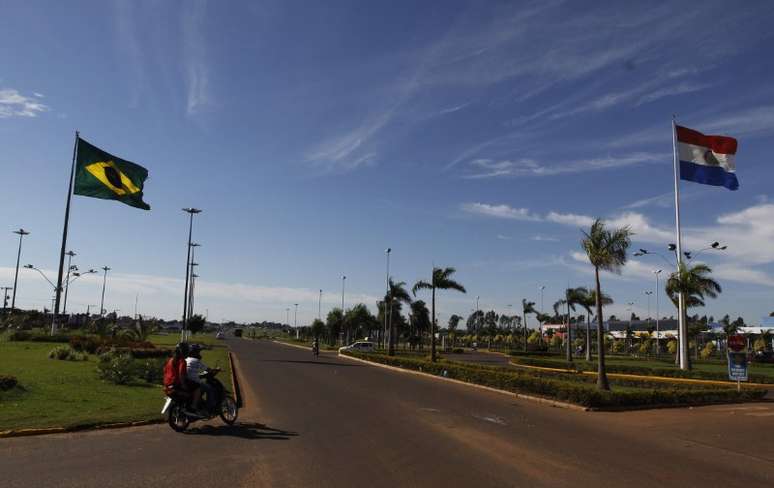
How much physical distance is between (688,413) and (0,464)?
16.4m

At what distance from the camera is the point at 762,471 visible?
909 cm

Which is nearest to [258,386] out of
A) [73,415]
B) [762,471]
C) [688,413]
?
[73,415]

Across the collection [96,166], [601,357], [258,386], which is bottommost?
[258,386]

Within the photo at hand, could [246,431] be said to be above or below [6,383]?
below

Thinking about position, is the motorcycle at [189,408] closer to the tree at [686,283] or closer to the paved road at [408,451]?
the paved road at [408,451]

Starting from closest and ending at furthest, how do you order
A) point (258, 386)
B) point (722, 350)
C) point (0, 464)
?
point (0, 464)
point (258, 386)
point (722, 350)

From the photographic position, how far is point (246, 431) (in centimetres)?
1094

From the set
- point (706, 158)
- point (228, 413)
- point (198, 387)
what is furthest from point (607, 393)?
point (706, 158)

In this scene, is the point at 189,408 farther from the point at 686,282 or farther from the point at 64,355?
the point at 686,282

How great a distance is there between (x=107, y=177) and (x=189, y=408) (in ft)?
64.2

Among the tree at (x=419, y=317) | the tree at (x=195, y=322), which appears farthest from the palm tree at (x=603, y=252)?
the tree at (x=195, y=322)

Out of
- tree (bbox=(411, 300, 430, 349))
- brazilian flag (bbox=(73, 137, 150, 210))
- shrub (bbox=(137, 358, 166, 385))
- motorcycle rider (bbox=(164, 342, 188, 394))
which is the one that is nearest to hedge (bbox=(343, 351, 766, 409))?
motorcycle rider (bbox=(164, 342, 188, 394))

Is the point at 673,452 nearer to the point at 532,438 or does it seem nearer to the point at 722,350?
the point at 532,438

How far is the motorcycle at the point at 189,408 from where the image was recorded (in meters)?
10.8
